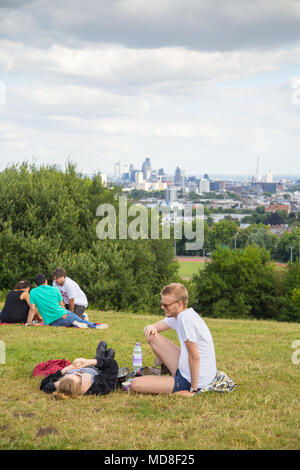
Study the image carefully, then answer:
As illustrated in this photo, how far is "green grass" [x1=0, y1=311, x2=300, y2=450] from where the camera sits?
5.55 metres

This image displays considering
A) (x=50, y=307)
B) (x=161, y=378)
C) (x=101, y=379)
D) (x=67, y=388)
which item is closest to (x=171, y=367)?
(x=161, y=378)

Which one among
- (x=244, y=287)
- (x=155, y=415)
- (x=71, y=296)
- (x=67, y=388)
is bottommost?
(x=244, y=287)

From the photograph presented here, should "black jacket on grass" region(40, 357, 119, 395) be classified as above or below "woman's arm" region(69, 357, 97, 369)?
below

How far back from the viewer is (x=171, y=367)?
7500 millimetres

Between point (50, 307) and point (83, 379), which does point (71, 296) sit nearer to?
point (50, 307)

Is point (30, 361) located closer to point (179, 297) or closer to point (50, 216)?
point (179, 297)

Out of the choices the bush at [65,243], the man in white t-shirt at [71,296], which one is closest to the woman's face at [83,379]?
the man in white t-shirt at [71,296]

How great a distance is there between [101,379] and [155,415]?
1.35 m

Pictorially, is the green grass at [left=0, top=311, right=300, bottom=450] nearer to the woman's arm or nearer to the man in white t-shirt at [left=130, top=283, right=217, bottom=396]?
the man in white t-shirt at [left=130, top=283, right=217, bottom=396]

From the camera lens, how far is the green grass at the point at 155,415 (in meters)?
5.55

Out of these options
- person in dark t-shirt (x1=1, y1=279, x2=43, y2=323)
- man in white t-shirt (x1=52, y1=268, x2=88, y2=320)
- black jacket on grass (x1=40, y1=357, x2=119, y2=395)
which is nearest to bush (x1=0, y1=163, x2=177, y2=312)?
man in white t-shirt (x1=52, y1=268, x2=88, y2=320)

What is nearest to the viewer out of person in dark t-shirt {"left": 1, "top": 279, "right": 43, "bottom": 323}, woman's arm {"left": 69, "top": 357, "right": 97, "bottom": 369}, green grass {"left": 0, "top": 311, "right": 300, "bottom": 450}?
green grass {"left": 0, "top": 311, "right": 300, "bottom": 450}

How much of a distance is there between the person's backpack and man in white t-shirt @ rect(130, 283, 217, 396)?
156cm

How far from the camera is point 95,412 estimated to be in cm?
656
